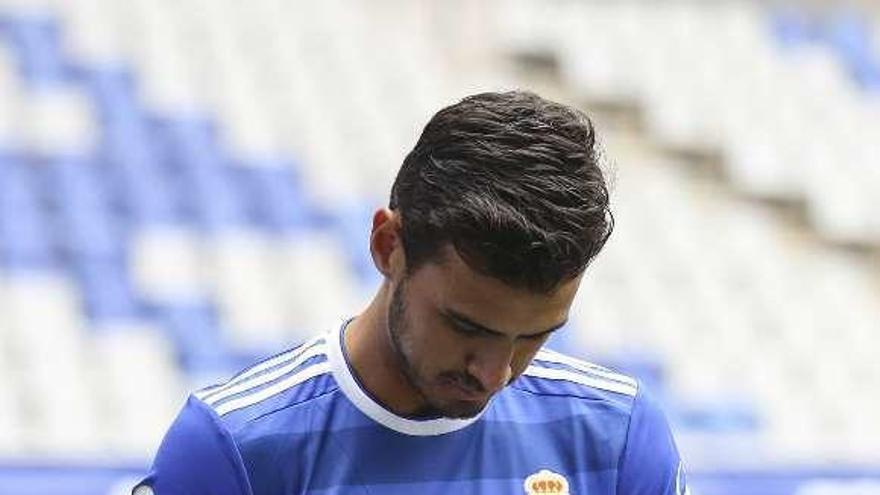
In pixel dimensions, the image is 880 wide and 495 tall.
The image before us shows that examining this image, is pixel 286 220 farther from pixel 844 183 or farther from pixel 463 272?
pixel 463 272

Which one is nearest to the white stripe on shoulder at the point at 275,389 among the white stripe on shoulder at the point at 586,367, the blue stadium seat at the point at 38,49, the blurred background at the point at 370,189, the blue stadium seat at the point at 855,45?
the white stripe on shoulder at the point at 586,367

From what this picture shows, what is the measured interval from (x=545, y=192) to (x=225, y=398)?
0.40 meters

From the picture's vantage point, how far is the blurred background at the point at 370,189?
6863mm

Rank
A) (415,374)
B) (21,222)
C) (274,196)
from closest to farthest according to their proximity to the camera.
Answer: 1. (415,374)
2. (21,222)
3. (274,196)

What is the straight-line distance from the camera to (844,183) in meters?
9.66

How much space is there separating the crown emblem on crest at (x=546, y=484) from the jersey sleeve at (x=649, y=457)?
65 millimetres

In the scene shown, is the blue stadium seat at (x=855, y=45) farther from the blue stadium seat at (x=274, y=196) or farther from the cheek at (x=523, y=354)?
the cheek at (x=523, y=354)

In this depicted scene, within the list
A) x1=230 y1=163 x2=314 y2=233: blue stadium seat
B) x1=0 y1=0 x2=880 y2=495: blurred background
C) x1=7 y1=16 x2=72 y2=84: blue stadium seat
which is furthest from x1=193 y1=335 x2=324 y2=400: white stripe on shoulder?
x1=7 y1=16 x2=72 y2=84: blue stadium seat

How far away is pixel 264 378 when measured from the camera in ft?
6.10

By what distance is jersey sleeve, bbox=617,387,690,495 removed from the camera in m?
1.88

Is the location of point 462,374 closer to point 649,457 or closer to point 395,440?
point 395,440

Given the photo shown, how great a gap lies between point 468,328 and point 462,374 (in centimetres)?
5

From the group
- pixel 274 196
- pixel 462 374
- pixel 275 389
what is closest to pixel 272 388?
pixel 275 389

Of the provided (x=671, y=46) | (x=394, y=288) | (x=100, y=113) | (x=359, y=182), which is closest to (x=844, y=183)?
(x=671, y=46)
